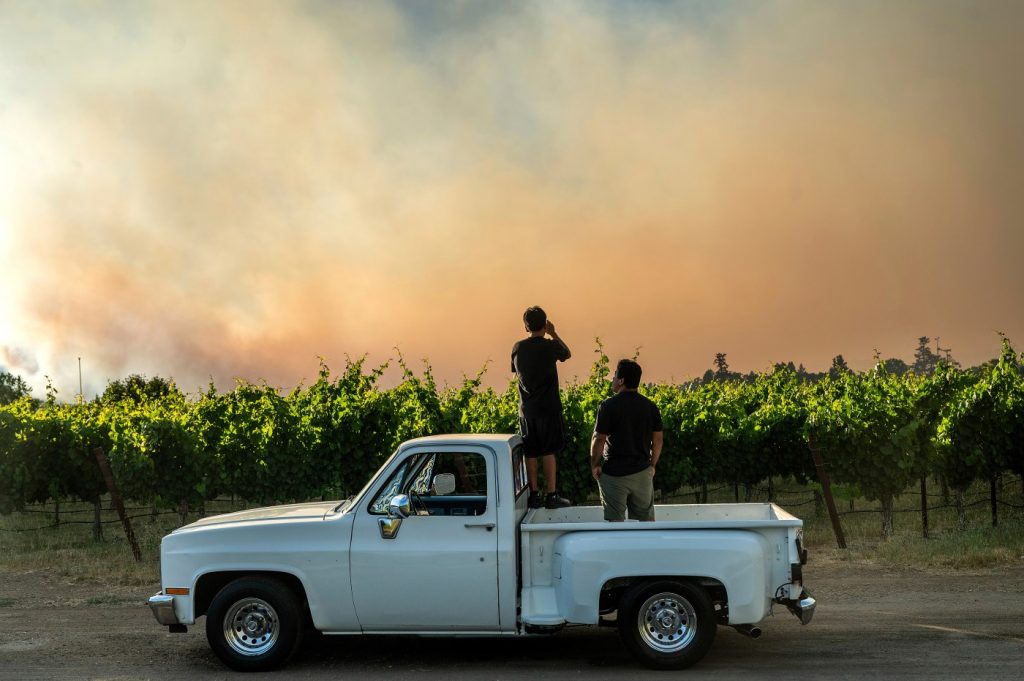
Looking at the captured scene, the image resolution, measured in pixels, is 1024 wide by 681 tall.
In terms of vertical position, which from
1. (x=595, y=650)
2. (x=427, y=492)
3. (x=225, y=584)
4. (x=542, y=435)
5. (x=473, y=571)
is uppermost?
(x=542, y=435)

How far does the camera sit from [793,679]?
27.6 ft

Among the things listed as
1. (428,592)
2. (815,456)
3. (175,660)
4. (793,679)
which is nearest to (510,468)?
(428,592)

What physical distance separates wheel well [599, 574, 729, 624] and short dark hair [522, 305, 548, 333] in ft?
10.5

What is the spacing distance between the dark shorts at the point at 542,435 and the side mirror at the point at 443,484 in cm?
199

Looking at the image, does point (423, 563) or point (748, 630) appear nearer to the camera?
point (423, 563)


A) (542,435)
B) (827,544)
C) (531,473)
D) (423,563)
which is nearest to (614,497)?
(531,473)

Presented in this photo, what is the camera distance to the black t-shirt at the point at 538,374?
10961mm

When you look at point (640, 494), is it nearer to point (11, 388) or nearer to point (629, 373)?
point (629, 373)

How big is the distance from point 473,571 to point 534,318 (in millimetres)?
3290

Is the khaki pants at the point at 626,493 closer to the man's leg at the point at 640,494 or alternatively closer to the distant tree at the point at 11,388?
the man's leg at the point at 640,494

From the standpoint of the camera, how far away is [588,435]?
62.4ft

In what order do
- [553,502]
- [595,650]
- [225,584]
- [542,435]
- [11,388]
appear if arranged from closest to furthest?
[225,584]
[595,650]
[553,502]
[542,435]
[11,388]

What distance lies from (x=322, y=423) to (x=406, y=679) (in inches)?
431

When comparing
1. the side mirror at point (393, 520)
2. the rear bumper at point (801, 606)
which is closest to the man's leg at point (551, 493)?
the side mirror at point (393, 520)
